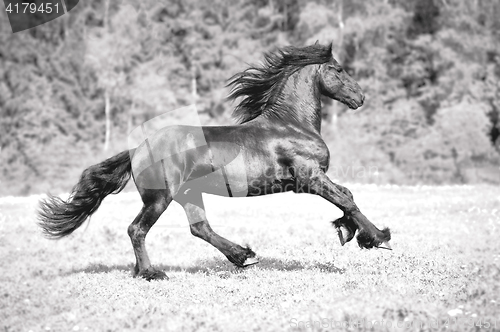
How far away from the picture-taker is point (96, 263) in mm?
8969

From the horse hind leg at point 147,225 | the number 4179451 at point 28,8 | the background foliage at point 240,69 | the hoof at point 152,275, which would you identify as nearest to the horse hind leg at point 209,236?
the horse hind leg at point 147,225

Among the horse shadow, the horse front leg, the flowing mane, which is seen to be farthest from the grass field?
the flowing mane

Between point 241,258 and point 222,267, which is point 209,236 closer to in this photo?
point 241,258

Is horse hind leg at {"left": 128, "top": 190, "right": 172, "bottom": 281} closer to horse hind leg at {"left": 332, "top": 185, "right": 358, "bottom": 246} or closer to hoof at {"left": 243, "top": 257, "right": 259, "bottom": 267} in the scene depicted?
hoof at {"left": 243, "top": 257, "right": 259, "bottom": 267}

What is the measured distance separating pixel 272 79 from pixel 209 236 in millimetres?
2514

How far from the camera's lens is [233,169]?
7.35 metres

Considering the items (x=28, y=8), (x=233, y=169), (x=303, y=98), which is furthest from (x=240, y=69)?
(x=233, y=169)

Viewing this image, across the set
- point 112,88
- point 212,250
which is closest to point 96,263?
point 212,250

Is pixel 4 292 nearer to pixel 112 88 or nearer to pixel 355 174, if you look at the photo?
pixel 355 174

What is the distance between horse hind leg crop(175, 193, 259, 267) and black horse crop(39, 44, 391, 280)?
0.05 feet

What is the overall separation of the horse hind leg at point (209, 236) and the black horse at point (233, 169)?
14mm

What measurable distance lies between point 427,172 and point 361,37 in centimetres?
950

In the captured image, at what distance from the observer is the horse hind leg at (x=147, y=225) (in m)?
7.38

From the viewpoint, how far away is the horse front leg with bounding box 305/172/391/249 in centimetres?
712
